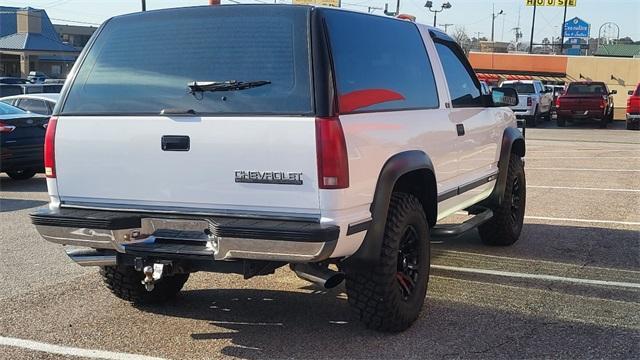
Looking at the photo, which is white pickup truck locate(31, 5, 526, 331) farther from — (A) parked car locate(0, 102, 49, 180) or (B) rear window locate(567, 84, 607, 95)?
(B) rear window locate(567, 84, 607, 95)

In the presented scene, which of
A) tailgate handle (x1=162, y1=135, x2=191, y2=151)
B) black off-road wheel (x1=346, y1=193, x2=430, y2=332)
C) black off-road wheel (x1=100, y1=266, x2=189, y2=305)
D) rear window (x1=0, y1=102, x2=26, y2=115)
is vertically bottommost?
black off-road wheel (x1=100, y1=266, x2=189, y2=305)

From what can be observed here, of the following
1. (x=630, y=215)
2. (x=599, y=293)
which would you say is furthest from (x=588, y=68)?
(x=599, y=293)

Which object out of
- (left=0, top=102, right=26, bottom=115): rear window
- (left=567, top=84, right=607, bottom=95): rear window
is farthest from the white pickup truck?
(left=567, top=84, right=607, bottom=95): rear window

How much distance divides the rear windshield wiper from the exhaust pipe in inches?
43.9

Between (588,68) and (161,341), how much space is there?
47.5 m

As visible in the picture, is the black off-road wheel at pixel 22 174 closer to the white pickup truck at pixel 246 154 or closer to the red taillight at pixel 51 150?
the red taillight at pixel 51 150

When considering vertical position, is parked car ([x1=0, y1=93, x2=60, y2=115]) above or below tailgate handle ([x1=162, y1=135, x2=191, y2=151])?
below

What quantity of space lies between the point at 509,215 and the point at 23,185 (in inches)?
343

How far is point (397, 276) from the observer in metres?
4.64

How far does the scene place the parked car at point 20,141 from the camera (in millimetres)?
11727

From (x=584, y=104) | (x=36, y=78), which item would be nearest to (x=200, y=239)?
(x=584, y=104)

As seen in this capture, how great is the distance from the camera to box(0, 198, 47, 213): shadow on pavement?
9.75 metres

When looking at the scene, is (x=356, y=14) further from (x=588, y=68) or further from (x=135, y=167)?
(x=588, y=68)

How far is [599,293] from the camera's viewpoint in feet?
18.4
